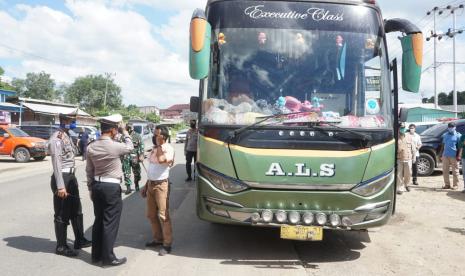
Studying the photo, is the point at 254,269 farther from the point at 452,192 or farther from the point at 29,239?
the point at 452,192

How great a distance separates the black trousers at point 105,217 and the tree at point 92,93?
3518 inches

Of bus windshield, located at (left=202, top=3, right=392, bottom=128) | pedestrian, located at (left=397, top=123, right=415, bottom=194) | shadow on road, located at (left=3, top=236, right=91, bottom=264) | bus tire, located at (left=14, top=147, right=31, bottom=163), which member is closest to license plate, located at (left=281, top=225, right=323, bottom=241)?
bus windshield, located at (left=202, top=3, right=392, bottom=128)

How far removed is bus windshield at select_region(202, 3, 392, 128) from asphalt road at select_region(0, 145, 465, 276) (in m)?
1.76

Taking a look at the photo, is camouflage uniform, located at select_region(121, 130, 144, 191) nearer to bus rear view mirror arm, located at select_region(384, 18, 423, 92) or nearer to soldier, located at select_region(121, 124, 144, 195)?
soldier, located at select_region(121, 124, 144, 195)

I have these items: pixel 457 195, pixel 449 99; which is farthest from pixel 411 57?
pixel 449 99

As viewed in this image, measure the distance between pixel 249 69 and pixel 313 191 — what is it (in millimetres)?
1707

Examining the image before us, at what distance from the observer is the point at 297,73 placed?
5496 millimetres

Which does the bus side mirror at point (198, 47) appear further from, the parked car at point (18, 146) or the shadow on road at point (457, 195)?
the parked car at point (18, 146)

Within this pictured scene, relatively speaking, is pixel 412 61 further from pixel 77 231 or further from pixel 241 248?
pixel 77 231

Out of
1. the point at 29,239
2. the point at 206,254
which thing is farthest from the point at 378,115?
the point at 29,239

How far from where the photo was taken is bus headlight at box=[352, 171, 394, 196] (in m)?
5.14

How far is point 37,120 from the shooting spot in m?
43.7

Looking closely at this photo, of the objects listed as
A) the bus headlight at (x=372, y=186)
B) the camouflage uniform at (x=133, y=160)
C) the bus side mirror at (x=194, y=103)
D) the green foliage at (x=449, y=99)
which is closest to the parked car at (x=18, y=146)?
the camouflage uniform at (x=133, y=160)

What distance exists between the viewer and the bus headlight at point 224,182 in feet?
16.8
